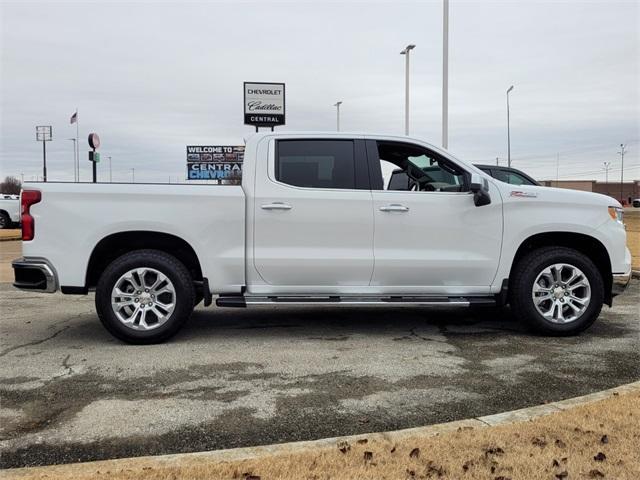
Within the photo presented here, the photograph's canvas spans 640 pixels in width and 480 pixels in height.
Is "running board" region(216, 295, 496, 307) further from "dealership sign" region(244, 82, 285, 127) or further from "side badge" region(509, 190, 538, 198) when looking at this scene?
"dealership sign" region(244, 82, 285, 127)

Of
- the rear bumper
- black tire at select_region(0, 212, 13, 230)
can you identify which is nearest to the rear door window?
the rear bumper

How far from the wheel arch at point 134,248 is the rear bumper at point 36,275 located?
0.31 meters

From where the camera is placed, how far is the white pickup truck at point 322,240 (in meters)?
5.42

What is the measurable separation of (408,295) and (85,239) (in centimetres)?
310

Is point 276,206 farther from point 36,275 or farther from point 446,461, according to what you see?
point 446,461

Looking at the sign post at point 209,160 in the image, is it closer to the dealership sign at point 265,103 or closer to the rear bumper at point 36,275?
the dealership sign at point 265,103

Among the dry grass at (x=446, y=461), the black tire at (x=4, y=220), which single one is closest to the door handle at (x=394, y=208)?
the dry grass at (x=446, y=461)

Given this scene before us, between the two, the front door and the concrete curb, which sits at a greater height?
the front door

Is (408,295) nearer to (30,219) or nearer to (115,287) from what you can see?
(115,287)

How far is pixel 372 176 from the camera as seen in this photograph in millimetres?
5785

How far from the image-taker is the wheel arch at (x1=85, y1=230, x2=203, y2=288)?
5566 mm

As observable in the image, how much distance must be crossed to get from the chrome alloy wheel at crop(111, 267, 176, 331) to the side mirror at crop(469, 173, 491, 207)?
300 cm

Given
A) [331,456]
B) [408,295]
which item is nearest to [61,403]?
[331,456]

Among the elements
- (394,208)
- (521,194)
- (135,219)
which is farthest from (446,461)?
(135,219)
